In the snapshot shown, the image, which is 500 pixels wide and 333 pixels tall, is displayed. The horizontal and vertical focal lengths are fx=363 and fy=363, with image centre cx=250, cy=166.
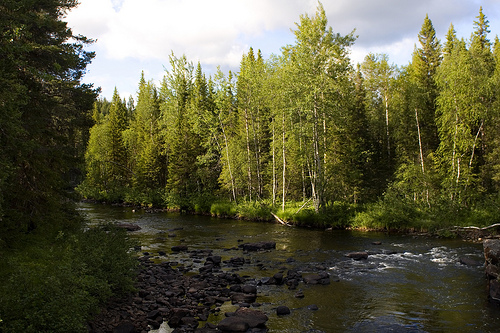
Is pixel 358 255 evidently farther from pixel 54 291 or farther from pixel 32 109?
pixel 32 109

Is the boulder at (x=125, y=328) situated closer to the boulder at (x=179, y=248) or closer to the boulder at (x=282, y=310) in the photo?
the boulder at (x=282, y=310)

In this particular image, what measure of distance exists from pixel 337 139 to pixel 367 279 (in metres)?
21.7

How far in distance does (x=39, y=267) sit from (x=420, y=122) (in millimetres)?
34694

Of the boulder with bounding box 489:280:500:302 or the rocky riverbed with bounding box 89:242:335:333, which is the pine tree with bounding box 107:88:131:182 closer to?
the rocky riverbed with bounding box 89:242:335:333

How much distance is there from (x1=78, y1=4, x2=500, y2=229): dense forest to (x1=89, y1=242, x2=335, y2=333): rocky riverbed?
14.2 metres

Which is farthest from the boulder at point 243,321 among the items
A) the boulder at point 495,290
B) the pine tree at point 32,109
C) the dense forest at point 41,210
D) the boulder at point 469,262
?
the boulder at point 469,262

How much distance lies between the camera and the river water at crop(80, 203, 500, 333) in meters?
10.6

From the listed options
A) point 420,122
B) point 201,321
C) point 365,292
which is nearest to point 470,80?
point 420,122

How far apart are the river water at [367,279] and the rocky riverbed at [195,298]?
393 millimetres

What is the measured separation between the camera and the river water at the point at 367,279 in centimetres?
1059

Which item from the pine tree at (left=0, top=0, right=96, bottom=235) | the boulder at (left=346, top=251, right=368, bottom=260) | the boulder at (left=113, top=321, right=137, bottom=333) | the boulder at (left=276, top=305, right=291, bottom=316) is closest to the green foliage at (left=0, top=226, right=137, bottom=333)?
the boulder at (left=113, top=321, right=137, bottom=333)

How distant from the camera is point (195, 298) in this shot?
12492mm

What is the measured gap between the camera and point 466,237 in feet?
74.0

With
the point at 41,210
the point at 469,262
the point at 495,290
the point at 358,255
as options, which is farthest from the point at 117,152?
the point at 495,290
